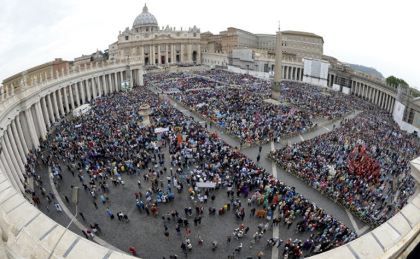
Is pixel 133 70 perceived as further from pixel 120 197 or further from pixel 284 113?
pixel 120 197

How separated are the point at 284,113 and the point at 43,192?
104 feet

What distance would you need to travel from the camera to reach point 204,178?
22.9 metres

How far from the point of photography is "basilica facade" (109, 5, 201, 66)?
10806 centimetres

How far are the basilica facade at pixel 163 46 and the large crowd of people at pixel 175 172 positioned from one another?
78.1m

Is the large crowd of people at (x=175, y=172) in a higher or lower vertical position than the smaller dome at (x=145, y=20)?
lower

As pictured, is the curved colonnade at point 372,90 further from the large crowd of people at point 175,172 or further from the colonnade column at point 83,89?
the colonnade column at point 83,89

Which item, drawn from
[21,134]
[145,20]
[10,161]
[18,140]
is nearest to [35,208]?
[10,161]

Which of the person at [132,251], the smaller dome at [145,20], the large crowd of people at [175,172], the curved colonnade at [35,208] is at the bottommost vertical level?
the person at [132,251]

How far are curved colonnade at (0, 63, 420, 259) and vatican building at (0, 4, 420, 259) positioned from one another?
4 cm

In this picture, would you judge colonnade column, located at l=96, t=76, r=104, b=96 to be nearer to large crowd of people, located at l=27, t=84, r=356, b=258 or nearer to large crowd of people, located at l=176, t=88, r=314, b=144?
large crowd of people, located at l=176, t=88, r=314, b=144

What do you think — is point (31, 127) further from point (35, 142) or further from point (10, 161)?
point (10, 161)

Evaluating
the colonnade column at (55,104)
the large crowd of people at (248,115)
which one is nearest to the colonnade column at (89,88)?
the colonnade column at (55,104)

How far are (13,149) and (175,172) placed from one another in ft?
49.4

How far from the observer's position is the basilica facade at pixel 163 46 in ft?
355
